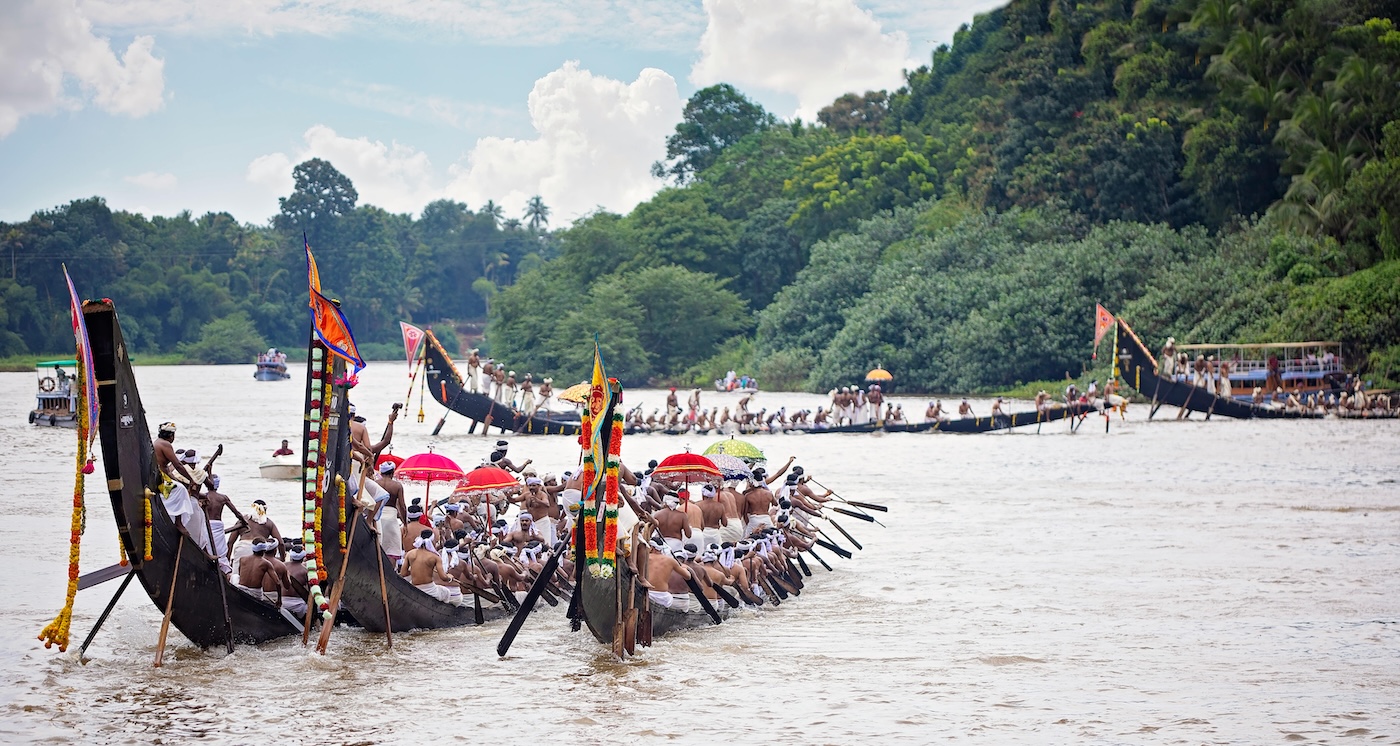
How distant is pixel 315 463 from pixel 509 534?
131 inches

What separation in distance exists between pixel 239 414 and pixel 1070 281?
2663cm

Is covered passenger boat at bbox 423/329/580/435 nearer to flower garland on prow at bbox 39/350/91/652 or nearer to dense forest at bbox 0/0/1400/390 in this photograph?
dense forest at bbox 0/0/1400/390

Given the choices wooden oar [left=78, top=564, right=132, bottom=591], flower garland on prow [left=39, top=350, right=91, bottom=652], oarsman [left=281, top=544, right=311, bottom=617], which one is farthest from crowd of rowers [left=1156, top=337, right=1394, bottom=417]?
flower garland on prow [left=39, top=350, right=91, bottom=652]

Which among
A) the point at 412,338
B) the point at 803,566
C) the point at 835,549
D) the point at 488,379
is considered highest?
the point at 412,338

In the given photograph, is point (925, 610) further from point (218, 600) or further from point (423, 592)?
point (218, 600)

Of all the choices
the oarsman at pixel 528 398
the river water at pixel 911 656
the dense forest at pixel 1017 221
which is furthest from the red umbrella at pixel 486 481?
the dense forest at pixel 1017 221

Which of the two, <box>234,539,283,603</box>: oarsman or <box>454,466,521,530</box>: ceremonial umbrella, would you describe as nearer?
<box>234,539,283,603</box>: oarsman

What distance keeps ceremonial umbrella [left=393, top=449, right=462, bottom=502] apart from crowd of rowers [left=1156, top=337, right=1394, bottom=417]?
24736 millimetres

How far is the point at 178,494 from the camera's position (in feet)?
36.3

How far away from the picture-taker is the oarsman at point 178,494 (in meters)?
10.9

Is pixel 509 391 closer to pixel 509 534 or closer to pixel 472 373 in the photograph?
pixel 472 373

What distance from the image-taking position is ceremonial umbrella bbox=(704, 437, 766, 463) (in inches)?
692

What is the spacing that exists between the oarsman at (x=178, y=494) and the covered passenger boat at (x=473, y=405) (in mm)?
21709

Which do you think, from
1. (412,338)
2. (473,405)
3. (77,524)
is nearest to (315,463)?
(77,524)
